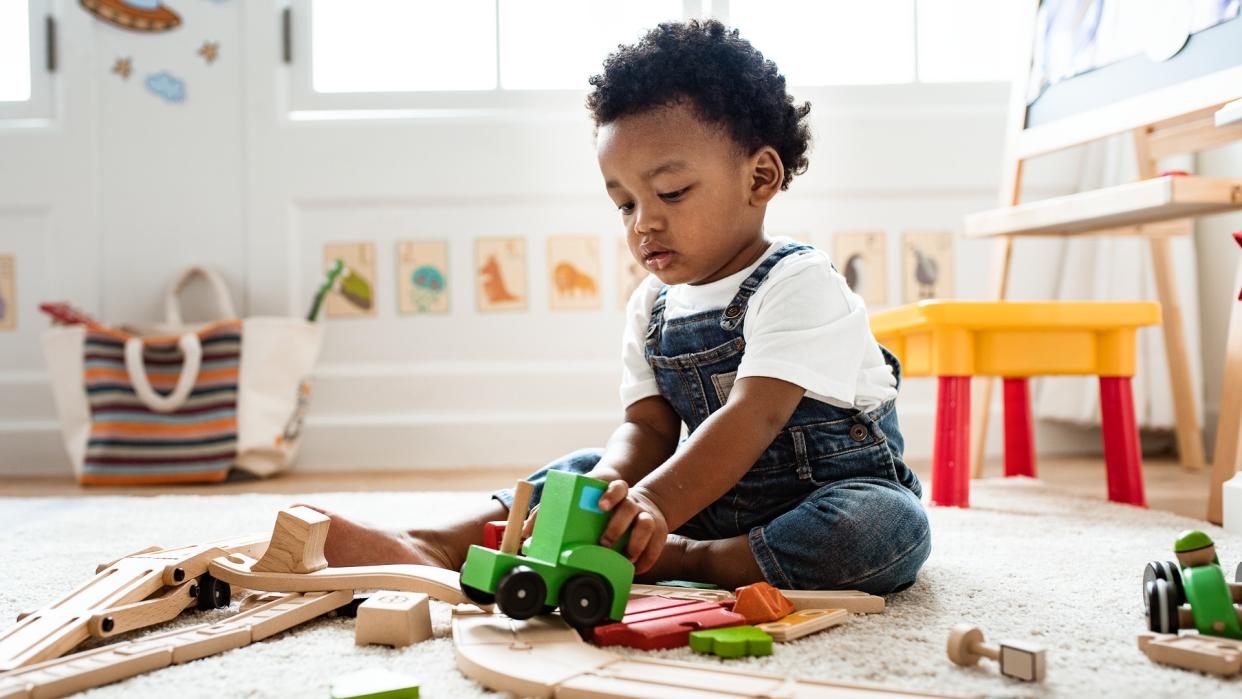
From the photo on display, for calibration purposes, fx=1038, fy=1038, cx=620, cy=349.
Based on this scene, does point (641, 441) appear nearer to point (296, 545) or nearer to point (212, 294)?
point (296, 545)

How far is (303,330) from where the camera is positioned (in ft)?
6.40

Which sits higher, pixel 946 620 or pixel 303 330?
pixel 303 330

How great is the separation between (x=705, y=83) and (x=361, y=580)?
19.3 inches

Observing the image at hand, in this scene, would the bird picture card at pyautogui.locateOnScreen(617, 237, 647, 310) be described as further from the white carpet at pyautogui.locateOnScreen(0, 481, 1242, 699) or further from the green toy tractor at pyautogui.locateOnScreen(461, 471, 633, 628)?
the green toy tractor at pyautogui.locateOnScreen(461, 471, 633, 628)

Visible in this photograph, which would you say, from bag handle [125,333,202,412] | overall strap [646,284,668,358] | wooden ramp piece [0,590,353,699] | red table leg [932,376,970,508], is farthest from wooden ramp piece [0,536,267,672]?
bag handle [125,333,202,412]

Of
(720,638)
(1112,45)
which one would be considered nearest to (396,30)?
(1112,45)

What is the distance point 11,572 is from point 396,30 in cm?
149

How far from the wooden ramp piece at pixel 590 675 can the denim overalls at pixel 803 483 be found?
24cm

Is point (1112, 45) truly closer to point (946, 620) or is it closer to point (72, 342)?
point (946, 620)

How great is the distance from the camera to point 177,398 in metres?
1.84

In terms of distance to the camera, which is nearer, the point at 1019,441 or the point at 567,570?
the point at 567,570

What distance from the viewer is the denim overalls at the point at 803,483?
2.62ft

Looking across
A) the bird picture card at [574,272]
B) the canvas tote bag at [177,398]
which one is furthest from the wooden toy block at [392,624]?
the bird picture card at [574,272]

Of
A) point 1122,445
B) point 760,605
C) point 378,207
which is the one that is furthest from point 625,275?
point 760,605
